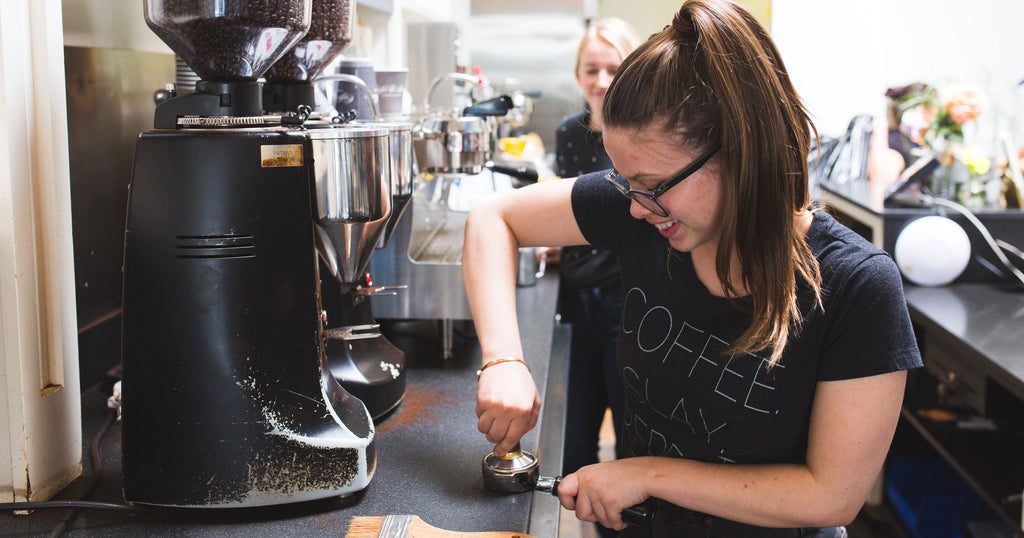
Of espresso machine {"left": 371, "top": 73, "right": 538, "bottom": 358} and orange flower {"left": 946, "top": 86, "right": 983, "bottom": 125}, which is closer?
espresso machine {"left": 371, "top": 73, "right": 538, "bottom": 358}

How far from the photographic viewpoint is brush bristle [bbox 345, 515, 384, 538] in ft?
2.71

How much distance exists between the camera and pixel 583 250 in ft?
7.07

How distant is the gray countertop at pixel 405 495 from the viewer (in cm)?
90

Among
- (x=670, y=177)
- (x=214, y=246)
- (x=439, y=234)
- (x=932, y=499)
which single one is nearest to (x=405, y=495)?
(x=214, y=246)

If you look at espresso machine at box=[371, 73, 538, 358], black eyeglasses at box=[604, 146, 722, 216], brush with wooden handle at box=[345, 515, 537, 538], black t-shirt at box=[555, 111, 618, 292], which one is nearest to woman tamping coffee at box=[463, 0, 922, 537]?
black eyeglasses at box=[604, 146, 722, 216]

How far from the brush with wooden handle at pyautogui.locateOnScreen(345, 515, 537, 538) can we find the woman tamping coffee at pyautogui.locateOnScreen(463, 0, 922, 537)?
0.13 meters

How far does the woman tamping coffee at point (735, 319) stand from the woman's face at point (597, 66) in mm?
1224

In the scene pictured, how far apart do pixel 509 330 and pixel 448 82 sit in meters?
2.04

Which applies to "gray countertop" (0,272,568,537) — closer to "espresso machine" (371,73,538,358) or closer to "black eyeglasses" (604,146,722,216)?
"espresso machine" (371,73,538,358)

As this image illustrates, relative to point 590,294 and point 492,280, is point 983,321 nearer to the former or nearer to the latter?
point 590,294

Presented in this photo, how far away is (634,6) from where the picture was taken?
5371 millimetres

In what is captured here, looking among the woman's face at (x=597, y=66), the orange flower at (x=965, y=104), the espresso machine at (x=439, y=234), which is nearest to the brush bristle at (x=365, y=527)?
the espresso machine at (x=439, y=234)

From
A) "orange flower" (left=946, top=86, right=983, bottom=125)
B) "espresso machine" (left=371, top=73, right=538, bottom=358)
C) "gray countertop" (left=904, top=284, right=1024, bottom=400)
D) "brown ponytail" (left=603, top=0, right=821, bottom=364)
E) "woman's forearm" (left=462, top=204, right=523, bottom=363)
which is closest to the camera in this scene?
"brown ponytail" (left=603, top=0, right=821, bottom=364)

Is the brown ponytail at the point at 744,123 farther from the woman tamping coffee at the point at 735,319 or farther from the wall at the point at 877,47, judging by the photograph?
the wall at the point at 877,47
